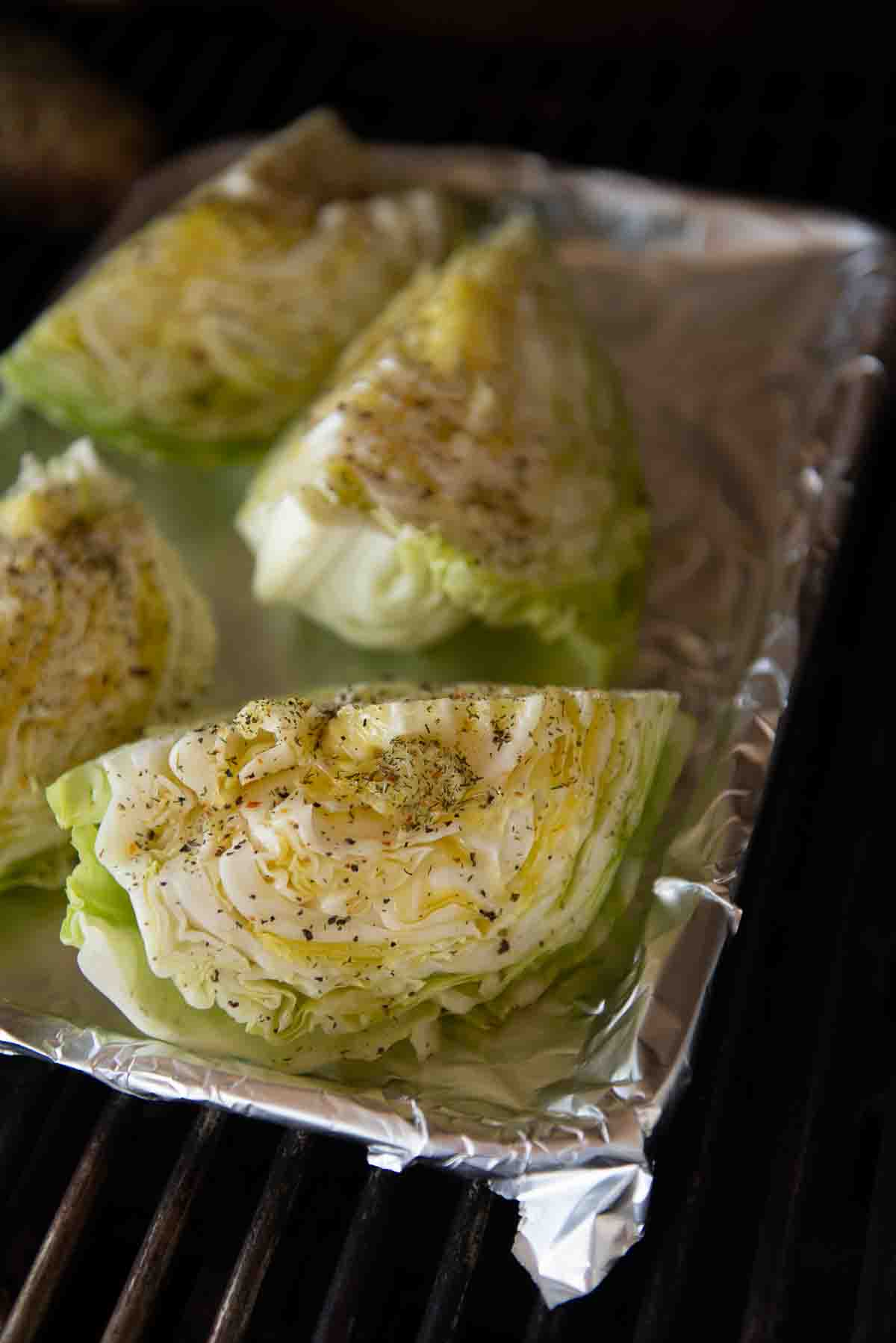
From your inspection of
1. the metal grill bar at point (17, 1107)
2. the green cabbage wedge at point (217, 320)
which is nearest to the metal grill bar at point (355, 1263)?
the metal grill bar at point (17, 1107)

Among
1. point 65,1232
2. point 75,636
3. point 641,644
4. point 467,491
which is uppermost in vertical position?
point 467,491

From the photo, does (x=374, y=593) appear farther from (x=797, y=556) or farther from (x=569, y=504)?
(x=797, y=556)

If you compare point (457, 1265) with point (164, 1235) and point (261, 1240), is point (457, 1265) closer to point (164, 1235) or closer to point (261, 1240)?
point (261, 1240)

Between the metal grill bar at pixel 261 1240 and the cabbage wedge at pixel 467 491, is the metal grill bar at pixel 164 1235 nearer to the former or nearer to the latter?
the metal grill bar at pixel 261 1240

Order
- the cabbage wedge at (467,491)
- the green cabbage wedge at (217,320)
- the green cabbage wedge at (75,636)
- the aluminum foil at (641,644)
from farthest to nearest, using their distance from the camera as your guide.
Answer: the green cabbage wedge at (217,320), the cabbage wedge at (467,491), the green cabbage wedge at (75,636), the aluminum foil at (641,644)

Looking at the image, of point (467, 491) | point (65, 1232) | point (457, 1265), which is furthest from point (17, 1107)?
point (467, 491)

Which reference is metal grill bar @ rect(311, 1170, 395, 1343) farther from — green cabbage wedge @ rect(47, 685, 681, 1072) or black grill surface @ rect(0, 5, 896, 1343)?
green cabbage wedge @ rect(47, 685, 681, 1072)
